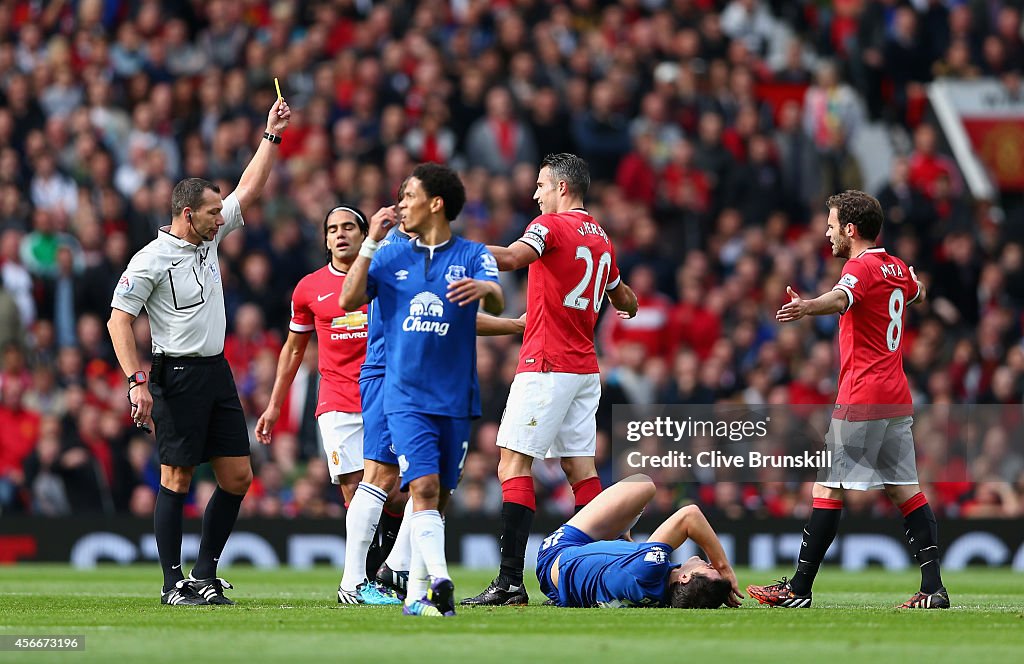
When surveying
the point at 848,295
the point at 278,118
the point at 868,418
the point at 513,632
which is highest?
the point at 278,118

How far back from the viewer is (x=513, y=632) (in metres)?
8.59

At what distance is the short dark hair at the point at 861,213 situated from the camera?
10672 mm

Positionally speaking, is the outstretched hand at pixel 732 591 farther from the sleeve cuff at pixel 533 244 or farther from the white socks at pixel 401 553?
the sleeve cuff at pixel 533 244

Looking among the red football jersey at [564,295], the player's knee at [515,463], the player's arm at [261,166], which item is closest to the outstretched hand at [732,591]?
the player's knee at [515,463]

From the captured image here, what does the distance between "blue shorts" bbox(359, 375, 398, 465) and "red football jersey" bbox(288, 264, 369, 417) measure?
2.44ft

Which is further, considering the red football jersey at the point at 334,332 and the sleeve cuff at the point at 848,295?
the red football jersey at the point at 334,332

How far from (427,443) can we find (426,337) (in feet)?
1.97

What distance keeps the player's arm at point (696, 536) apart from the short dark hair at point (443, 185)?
2.55 metres

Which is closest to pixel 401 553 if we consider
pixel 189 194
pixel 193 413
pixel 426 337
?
pixel 193 413

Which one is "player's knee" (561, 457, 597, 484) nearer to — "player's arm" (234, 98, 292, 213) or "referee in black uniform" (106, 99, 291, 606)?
"referee in black uniform" (106, 99, 291, 606)

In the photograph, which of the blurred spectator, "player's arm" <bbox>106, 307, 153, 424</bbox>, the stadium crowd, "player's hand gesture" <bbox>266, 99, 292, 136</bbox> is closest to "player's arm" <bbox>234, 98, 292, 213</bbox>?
"player's hand gesture" <bbox>266, 99, 292, 136</bbox>

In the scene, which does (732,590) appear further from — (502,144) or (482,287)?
(502,144)
